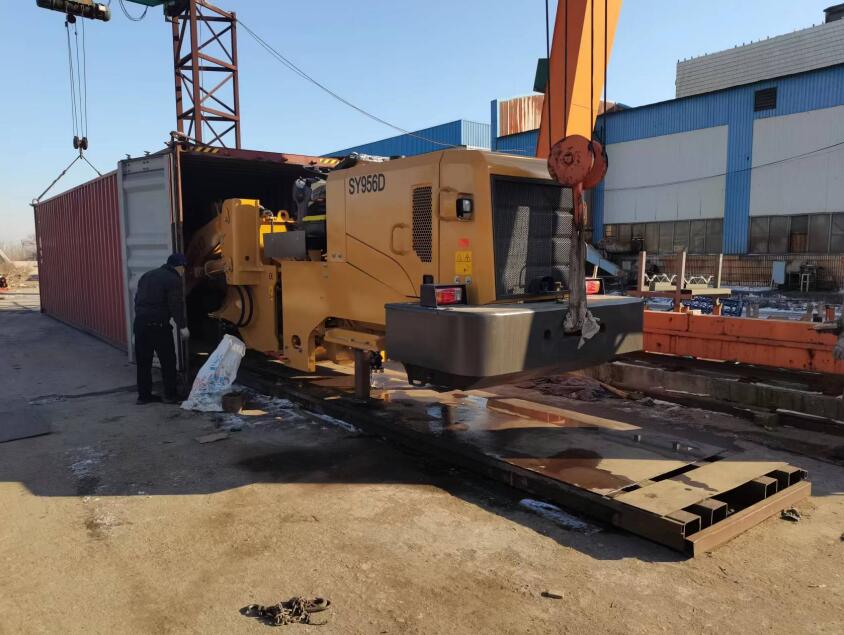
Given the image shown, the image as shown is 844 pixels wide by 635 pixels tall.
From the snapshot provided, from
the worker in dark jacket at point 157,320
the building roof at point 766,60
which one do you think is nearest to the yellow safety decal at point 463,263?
the worker in dark jacket at point 157,320

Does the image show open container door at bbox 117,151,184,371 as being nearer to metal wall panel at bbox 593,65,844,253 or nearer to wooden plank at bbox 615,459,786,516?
wooden plank at bbox 615,459,786,516

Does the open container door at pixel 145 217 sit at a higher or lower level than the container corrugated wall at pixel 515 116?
lower

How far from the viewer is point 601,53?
5617 mm

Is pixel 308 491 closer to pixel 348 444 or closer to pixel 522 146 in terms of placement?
pixel 348 444

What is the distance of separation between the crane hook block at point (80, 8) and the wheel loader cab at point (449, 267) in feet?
35.7

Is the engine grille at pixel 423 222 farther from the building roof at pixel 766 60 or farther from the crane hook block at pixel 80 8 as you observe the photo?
the building roof at pixel 766 60

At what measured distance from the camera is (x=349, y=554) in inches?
131

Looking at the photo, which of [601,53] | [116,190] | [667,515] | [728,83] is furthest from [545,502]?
Result: [728,83]

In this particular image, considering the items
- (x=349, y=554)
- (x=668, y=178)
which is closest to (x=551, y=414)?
(x=349, y=554)

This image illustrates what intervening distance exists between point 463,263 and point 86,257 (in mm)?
9156

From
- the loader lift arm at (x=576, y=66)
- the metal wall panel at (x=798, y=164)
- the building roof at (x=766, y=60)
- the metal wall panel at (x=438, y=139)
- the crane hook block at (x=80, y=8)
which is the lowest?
the loader lift arm at (x=576, y=66)

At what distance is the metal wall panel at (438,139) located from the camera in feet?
103

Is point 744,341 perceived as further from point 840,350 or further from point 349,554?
point 349,554

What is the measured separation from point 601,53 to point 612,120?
21.4 meters
